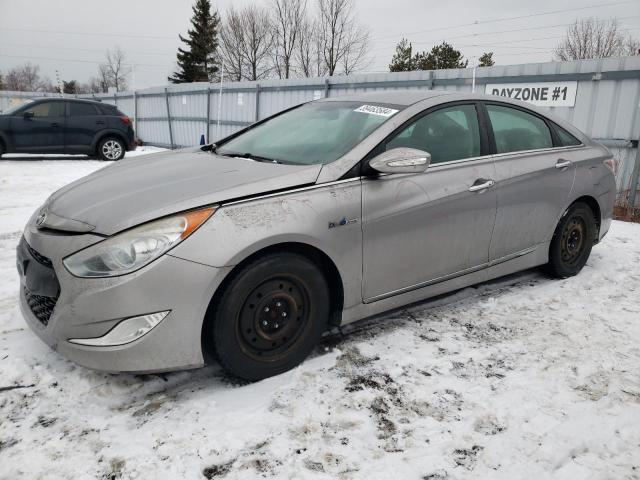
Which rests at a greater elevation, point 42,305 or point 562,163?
point 562,163

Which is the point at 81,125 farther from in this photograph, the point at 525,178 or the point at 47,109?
the point at 525,178

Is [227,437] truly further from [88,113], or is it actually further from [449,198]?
[88,113]

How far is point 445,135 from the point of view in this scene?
320cm

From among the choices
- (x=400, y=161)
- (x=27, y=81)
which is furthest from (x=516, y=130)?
(x=27, y=81)

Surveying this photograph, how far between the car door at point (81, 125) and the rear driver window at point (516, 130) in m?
11.5

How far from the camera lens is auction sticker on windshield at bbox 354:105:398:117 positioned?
3.00 meters

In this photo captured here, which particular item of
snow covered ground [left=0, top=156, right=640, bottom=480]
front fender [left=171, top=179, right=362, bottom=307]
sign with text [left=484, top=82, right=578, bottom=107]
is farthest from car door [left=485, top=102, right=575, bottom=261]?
sign with text [left=484, top=82, right=578, bottom=107]

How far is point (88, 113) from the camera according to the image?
490 inches

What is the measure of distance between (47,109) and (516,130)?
11.8 m

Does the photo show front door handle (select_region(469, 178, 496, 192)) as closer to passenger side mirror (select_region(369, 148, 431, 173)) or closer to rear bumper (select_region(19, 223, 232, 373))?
passenger side mirror (select_region(369, 148, 431, 173))

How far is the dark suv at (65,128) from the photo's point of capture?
1176cm

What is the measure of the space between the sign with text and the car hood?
6.74 metres

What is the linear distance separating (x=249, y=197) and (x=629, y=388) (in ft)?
7.12

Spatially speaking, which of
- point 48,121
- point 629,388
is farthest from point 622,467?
point 48,121
